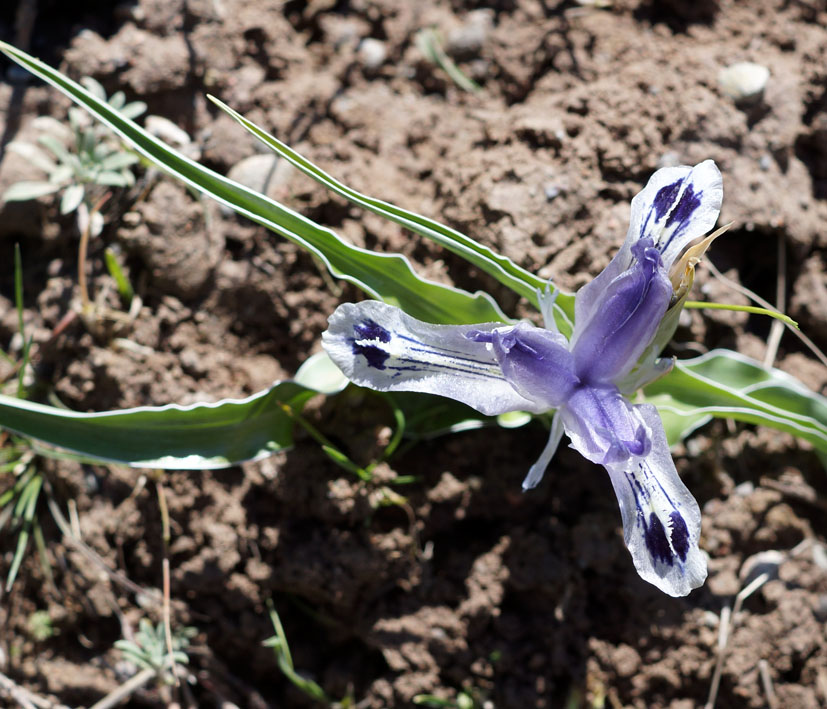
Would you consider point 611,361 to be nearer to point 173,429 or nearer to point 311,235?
point 311,235

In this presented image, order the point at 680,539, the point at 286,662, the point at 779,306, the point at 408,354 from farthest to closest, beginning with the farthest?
the point at 779,306
the point at 286,662
the point at 408,354
the point at 680,539

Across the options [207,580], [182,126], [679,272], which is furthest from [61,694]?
[679,272]

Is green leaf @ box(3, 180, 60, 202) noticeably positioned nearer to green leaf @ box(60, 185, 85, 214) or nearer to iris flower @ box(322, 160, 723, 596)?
green leaf @ box(60, 185, 85, 214)

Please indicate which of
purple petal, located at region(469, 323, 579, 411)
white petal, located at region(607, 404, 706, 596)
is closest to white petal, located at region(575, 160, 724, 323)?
purple petal, located at region(469, 323, 579, 411)

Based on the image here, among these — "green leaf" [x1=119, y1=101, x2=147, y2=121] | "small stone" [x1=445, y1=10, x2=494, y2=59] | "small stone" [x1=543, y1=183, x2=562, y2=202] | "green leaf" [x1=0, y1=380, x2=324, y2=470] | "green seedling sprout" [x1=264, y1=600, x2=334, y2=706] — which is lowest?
"green seedling sprout" [x1=264, y1=600, x2=334, y2=706]

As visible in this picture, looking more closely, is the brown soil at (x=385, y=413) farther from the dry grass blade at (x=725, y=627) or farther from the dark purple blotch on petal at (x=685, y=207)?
the dark purple blotch on petal at (x=685, y=207)

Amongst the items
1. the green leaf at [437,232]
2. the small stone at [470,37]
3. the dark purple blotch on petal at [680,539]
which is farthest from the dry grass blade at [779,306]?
the small stone at [470,37]

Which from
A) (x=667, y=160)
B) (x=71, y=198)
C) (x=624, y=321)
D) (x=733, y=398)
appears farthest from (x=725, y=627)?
(x=71, y=198)
